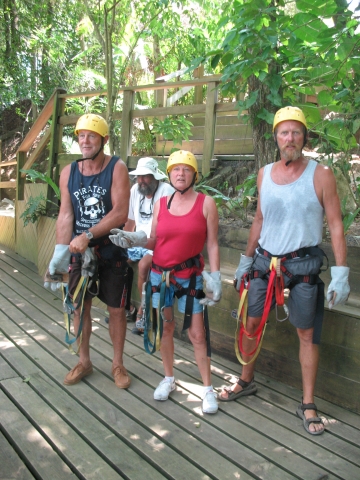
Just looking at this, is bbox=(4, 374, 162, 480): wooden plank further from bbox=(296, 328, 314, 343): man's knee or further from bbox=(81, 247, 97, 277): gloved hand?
bbox=(296, 328, 314, 343): man's knee

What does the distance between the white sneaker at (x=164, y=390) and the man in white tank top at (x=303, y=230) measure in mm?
854

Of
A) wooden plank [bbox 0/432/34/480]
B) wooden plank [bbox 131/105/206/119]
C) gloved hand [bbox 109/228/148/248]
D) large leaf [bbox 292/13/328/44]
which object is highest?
large leaf [bbox 292/13/328/44]

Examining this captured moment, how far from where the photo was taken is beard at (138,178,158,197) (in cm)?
427

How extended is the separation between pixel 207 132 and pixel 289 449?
13.2 feet

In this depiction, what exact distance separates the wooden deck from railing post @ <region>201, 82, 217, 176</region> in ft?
8.99

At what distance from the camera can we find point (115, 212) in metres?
3.21

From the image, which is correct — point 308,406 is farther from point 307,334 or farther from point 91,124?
point 91,124

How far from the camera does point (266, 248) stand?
297cm

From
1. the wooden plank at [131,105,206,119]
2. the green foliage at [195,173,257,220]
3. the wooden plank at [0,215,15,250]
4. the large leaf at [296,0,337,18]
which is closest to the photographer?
the large leaf at [296,0,337,18]

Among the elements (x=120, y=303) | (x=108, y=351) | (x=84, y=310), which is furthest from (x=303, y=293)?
(x=108, y=351)

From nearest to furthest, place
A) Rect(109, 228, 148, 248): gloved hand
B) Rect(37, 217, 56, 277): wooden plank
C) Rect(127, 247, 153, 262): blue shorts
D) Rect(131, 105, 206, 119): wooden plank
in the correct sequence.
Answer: Rect(109, 228, 148, 248): gloved hand < Rect(127, 247, 153, 262): blue shorts < Rect(131, 105, 206, 119): wooden plank < Rect(37, 217, 56, 277): wooden plank

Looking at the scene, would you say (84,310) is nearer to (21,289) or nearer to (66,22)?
(21,289)

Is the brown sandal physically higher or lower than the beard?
lower

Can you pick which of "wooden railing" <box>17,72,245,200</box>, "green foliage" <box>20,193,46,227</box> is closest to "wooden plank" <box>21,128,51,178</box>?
"wooden railing" <box>17,72,245,200</box>
